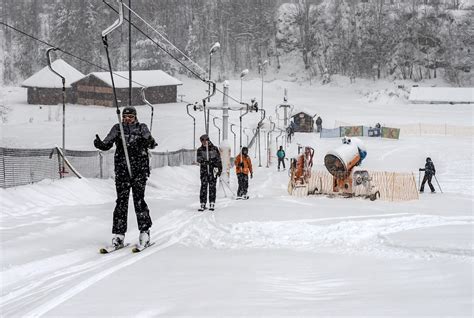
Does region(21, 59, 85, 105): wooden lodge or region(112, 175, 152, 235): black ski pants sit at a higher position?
region(21, 59, 85, 105): wooden lodge

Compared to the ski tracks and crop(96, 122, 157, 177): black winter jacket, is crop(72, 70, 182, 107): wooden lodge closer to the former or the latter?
crop(96, 122, 157, 177): black winter jacket

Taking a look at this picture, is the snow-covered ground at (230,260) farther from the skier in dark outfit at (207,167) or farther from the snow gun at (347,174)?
the snow gun at (347,174)

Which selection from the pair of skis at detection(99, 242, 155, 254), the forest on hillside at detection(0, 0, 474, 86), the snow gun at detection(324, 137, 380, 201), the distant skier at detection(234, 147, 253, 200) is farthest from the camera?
the forest on hillside at detection(0, 0, 474, 86)

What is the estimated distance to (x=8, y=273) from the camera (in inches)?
238

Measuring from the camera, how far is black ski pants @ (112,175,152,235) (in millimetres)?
7648

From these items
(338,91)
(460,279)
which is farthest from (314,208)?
(338,91)

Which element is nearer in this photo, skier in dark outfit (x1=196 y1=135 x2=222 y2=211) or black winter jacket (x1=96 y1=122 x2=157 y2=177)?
black winter jacket (x1=96 y1=122 x2=157 y2=177)

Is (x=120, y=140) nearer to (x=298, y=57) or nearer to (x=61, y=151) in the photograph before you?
(x=61, y=151)

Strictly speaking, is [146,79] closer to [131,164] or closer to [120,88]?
[120,88]

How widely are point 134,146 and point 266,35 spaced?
112 m

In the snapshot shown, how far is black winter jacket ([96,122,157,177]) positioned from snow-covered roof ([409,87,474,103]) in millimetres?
80524

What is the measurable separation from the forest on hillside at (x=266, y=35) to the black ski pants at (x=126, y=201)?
322 feet

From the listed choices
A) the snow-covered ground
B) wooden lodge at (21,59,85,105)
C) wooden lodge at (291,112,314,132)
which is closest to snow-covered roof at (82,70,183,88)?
wooden lodge at (21,59,85,105)

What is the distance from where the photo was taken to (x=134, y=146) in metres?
7.67
